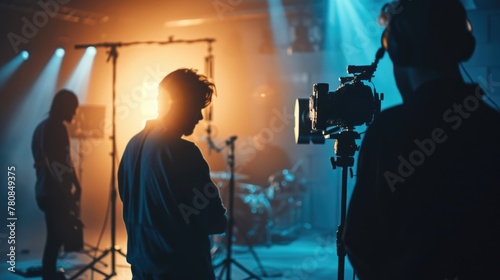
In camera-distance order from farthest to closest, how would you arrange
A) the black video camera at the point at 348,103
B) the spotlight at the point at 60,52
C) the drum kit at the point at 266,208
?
the spotlight at the point at 60,52 < the drum kit at the point at 266,208 < the black video camera at the point at 348,103

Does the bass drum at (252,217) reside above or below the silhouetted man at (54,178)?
below

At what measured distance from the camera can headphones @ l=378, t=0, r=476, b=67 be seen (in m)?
1.21

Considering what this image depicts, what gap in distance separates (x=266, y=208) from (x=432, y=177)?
240 inches

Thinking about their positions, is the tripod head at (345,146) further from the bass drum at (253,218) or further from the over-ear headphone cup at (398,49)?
the bass drum at (253,218)

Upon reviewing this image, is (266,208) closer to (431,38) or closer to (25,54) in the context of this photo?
(25,54)

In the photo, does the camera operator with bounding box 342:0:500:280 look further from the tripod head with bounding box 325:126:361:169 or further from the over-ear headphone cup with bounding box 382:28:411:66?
the tripod head with bounding box 325:126:361:169

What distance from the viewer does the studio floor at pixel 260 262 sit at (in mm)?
5344

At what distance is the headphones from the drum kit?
5381mm

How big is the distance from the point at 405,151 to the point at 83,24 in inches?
341

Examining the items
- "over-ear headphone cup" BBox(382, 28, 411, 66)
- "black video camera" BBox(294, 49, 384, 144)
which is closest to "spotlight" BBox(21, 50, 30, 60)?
"black video camera" BBox(294, 49, 384, 144)

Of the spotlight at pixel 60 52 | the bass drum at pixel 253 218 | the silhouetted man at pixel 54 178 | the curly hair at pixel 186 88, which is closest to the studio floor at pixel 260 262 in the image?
the bass drum at pixel 253 218

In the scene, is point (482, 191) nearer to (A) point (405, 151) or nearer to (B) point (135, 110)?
(A) point (405, 151)

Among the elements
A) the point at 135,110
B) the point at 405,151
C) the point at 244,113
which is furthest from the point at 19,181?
the point at 405,151

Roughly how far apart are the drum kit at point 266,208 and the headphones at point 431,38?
5381mm
